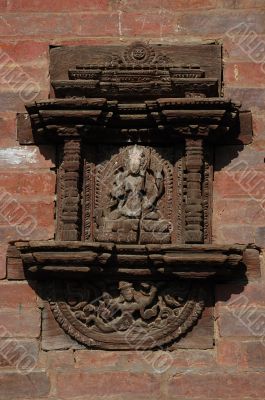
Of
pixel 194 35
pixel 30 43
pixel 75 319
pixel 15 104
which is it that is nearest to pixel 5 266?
pixel 75 319

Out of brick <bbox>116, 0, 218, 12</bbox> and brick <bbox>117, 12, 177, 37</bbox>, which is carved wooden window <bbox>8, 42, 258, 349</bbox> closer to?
brick <bbox>117, 12, 177, 37</bbox>

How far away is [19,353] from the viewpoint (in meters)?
6.54

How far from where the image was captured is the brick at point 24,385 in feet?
21.1

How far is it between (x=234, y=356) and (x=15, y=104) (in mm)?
2351

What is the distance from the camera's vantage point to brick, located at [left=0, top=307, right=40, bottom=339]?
6.55 meters

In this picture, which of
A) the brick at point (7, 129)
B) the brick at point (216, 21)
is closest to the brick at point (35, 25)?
the brick at point (7, 129)

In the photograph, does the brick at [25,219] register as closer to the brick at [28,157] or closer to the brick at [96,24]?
the brick at [28,157]

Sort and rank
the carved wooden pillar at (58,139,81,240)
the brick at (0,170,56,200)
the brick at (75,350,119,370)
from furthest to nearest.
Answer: the brick at (0,170,56,200) < the carved wooden pillar at (58,139,81,240) < the brick at (75,350,119,370)

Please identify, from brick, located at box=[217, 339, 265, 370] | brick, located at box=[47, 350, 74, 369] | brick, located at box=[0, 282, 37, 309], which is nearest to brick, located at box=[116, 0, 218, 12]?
brick, located at box=[0, 282, 37, 309]

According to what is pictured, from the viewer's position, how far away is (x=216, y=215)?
A: 22.0ft

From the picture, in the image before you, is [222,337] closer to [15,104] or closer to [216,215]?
[216,215]

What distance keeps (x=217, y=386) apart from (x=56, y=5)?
9.73 ft

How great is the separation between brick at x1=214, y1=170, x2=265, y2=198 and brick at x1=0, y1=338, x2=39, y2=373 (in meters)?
1.64

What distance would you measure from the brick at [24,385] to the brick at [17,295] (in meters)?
0.46
